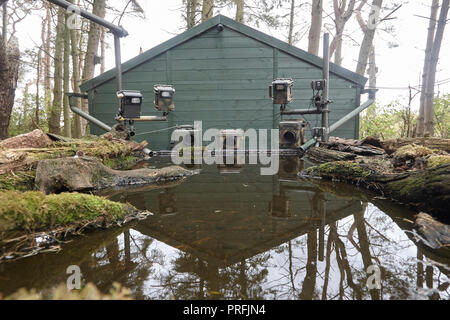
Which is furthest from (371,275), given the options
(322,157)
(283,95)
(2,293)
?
(283,95)

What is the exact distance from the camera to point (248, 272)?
131cm

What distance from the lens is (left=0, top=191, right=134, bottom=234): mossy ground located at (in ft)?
5.36

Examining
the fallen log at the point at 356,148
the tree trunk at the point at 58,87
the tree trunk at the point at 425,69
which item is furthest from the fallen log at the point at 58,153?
the tree trunk at the point at 425,69

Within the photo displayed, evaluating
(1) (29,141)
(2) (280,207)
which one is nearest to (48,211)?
(2) (280,207)

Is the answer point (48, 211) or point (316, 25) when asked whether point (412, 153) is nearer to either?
point (48, 211)

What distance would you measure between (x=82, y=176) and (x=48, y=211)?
4.17 feet

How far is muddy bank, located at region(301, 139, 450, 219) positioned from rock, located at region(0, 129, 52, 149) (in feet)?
13.1

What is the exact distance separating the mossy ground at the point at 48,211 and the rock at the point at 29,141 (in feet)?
7.76

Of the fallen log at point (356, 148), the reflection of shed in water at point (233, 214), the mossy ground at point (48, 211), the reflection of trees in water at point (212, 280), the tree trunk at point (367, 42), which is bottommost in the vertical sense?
the reflection of trees in water at point (212, 280)

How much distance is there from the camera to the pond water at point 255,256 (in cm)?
117

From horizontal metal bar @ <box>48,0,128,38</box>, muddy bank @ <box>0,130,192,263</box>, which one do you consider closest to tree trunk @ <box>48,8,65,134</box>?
horizontal metal bar @ <box>48,0,128,38</box>

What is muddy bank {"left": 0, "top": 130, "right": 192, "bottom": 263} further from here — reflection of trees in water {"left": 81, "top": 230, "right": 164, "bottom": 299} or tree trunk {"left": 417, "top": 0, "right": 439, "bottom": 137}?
tree trunk {"left": 417, "top": 0, "right": 439, "bottom": 137}

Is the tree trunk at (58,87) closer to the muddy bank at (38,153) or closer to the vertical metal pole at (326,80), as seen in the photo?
the muddy bank at (38,153)
